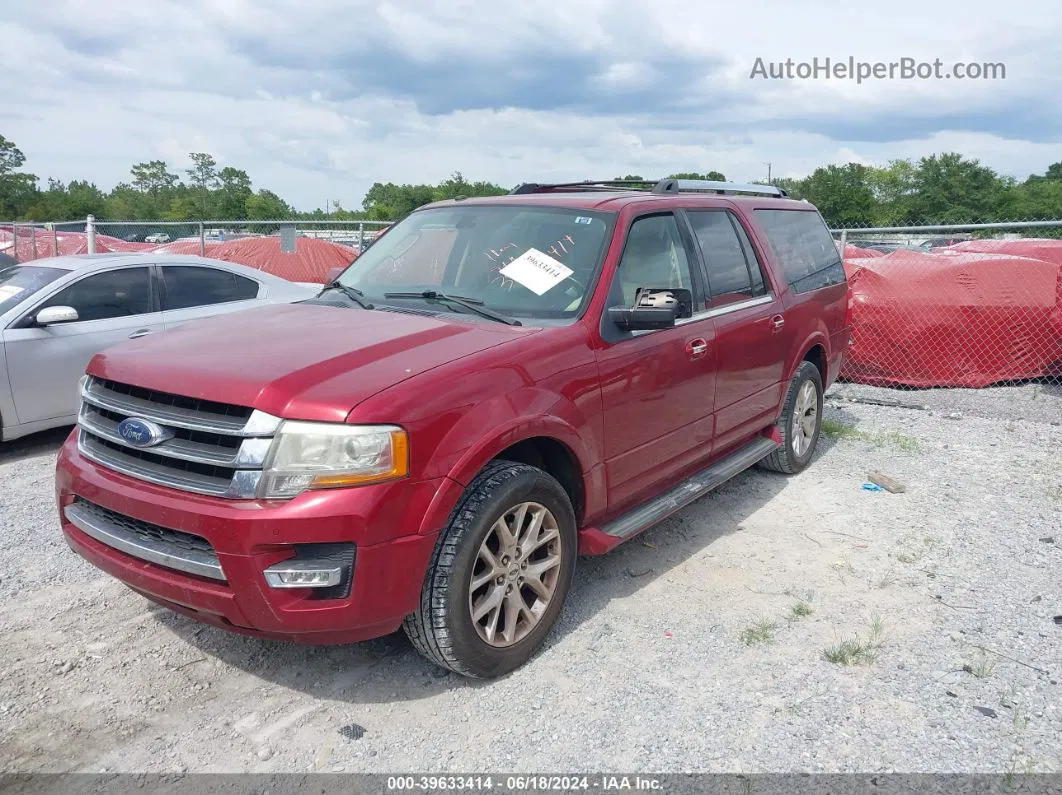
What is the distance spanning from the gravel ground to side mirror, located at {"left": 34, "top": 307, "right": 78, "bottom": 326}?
5.90 ft

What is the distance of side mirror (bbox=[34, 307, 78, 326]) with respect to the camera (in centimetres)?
620

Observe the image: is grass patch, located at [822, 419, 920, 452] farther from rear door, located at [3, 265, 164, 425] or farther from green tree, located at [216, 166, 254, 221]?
green tree, located at [216, 166, 254, 221]

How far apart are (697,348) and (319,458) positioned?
2.27 metres

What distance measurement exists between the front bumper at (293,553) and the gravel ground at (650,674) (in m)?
0.43

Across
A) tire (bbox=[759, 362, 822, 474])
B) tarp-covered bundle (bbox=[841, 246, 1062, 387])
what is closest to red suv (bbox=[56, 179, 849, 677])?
tire (bbox=[759, 362, 822, 474])

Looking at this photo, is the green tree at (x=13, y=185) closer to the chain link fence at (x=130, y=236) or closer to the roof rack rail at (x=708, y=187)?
the chain link fence at (x=130, y=236)

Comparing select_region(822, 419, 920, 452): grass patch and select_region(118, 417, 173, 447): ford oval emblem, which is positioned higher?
select_region(118, 417, 173, 447): ford oval emblem

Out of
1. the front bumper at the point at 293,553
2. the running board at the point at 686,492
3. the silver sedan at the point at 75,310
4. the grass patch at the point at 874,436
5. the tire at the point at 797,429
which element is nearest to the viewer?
the front bumper at the point at 293,553

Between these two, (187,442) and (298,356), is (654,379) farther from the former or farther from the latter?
(187,442)

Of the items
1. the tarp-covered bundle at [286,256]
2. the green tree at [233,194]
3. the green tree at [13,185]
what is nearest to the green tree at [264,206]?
the green tree at [233,194]

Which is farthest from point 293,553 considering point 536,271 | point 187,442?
point 536,271

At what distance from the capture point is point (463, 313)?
149 inches

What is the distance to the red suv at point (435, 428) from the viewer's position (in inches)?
109

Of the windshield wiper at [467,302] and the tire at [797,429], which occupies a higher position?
the windshield wiper at [467,302]
